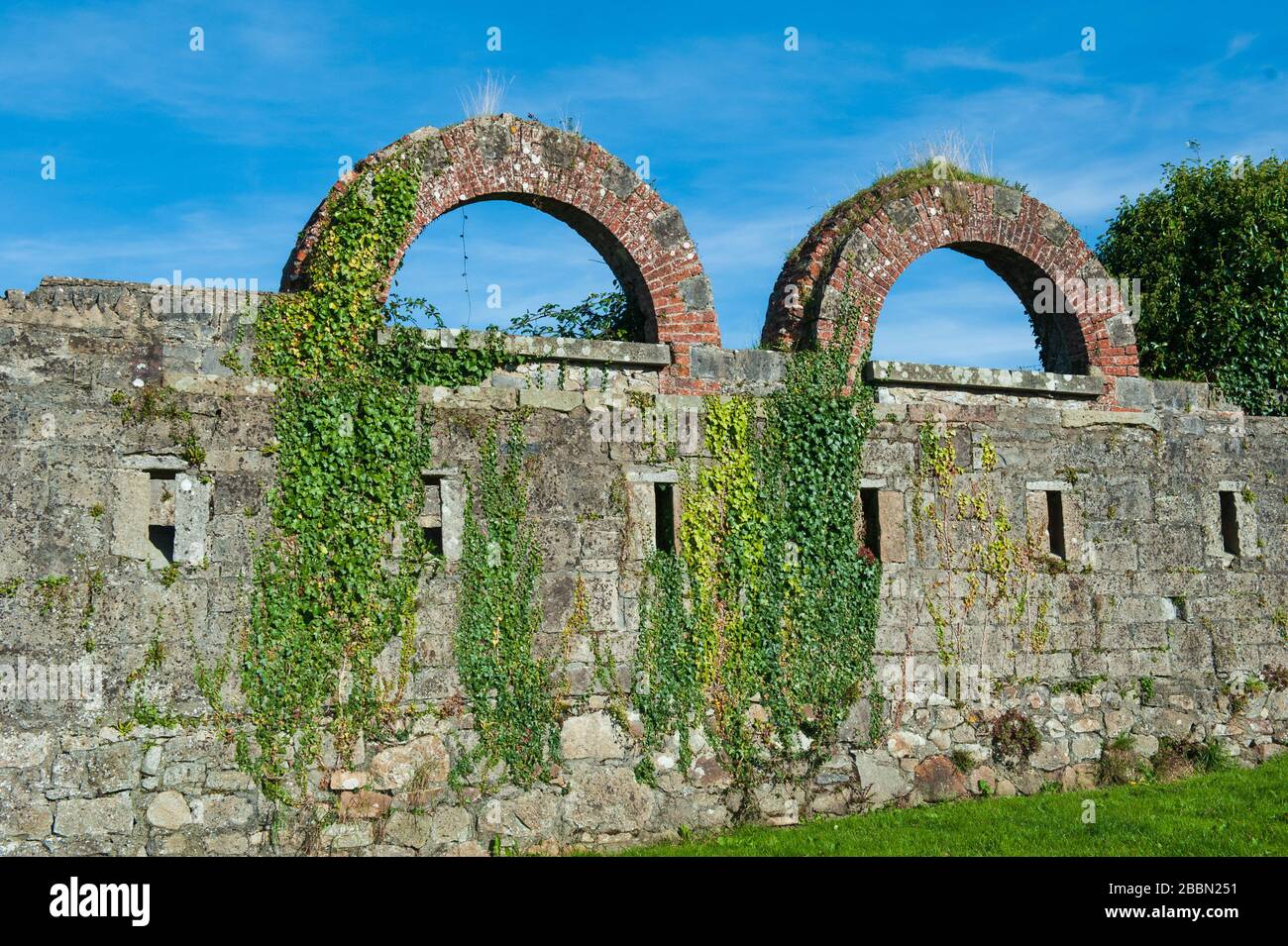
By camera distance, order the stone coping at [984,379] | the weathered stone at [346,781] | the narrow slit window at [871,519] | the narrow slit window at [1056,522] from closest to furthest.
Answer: the weathered stone at [346,781] < the narrow slit window at [871,519] < the stone coping at [984,379] < the narrow slit window at [1056,522]

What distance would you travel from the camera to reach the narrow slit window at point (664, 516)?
927 centimetres

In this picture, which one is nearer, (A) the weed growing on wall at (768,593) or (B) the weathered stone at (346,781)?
(B) the weathered stone at (346,781)

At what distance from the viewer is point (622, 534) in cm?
905

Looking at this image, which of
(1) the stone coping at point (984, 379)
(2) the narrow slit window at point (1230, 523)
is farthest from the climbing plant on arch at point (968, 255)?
(2) the narrow slit window at point (1230, 523)

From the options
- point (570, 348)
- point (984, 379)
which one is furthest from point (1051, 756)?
point (570, 348)

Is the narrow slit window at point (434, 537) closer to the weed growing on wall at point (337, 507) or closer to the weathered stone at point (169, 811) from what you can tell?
the weed growing on wall at point (337, 507)

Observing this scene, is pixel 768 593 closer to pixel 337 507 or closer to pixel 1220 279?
pixel 337 507

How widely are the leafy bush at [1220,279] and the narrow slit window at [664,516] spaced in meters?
5.78

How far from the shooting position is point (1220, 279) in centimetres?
1259

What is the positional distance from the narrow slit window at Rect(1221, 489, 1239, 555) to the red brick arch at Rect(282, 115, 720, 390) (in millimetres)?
5123

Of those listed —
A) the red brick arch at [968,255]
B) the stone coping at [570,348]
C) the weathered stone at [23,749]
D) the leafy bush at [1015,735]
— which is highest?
the red brick arch at [968,255]

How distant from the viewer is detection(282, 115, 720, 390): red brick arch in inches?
353

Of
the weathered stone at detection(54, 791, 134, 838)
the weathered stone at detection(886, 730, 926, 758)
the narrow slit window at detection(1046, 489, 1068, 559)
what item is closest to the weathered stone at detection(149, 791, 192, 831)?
the weathered stone at detection(54, 791, 134, 838)

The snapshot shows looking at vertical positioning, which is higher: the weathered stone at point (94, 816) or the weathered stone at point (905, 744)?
the weathered stone at point (94, 816)
